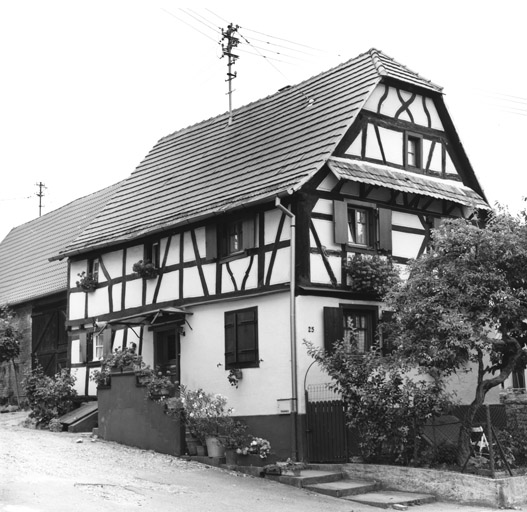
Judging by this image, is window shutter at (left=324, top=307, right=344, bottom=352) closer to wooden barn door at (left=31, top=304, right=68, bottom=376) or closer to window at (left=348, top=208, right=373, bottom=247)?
window at (left=348, top=208, right=373, bottom=247)

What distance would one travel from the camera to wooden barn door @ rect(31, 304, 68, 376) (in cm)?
3000

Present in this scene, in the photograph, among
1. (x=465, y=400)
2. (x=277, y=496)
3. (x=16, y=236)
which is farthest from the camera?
(x=16, y=236)

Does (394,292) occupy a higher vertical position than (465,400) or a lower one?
higher

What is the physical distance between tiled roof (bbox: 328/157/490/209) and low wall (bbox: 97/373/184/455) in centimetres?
655

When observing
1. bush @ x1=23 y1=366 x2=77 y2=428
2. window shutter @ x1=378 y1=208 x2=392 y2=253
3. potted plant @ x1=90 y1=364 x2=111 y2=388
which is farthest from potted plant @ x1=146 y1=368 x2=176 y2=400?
window shutter @ x1=378 y1=208 x2=392 y2=253

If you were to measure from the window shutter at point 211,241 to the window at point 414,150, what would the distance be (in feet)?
16.9

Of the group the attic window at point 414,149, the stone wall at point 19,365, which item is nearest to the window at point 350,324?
the attic window at point 414,149

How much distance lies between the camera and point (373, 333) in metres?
20.1

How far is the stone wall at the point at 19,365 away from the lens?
3162 cm

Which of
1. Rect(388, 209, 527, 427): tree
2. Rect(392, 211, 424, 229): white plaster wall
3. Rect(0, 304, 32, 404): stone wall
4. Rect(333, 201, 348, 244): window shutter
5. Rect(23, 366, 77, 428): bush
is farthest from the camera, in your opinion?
Rect(0, 304, 32, 404): stone wall

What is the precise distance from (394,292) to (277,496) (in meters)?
4.56

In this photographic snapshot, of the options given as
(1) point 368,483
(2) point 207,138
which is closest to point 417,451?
(1) point 368,483

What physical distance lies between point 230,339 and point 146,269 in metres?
3.86

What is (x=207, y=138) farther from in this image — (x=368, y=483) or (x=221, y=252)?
(x=368, y=483)
